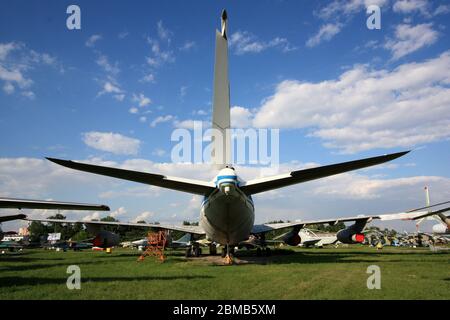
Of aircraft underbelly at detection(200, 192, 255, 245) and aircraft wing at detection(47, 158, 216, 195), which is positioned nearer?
aircraft wing at detection(47, 158, 216, 195)

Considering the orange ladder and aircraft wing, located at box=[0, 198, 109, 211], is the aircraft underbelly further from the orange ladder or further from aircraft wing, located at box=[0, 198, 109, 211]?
the orange ladder

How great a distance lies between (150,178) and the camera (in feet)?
33.1

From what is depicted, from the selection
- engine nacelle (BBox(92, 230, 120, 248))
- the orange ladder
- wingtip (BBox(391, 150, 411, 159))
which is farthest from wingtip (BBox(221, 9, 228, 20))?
engine nacelle (BBox(92, 230, 120, 248))

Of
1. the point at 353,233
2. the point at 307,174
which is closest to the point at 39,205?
the point at 307,174

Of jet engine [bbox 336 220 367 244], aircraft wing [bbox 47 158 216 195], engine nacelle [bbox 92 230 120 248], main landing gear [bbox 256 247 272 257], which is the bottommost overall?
main landing gear [bbox 256 247 272 257]

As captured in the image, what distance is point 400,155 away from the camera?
8.41 metres

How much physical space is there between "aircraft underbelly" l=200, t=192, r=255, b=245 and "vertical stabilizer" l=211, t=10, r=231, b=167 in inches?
58.7

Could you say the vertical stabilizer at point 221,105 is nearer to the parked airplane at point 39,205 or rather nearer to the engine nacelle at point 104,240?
the parked airplane at point 39,205

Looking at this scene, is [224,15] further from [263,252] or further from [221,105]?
[263,252]

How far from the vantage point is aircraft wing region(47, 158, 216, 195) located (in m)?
8.62

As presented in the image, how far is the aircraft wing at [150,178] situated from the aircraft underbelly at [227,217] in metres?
0.73

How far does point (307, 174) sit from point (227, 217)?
495cm

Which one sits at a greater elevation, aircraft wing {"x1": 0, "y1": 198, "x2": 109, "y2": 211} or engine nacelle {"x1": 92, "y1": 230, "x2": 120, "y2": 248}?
aircraft wing {"x1": 0, "y1": 198, "x2": 109, "y2": 211}

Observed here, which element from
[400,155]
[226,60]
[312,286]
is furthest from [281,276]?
[226,60]
